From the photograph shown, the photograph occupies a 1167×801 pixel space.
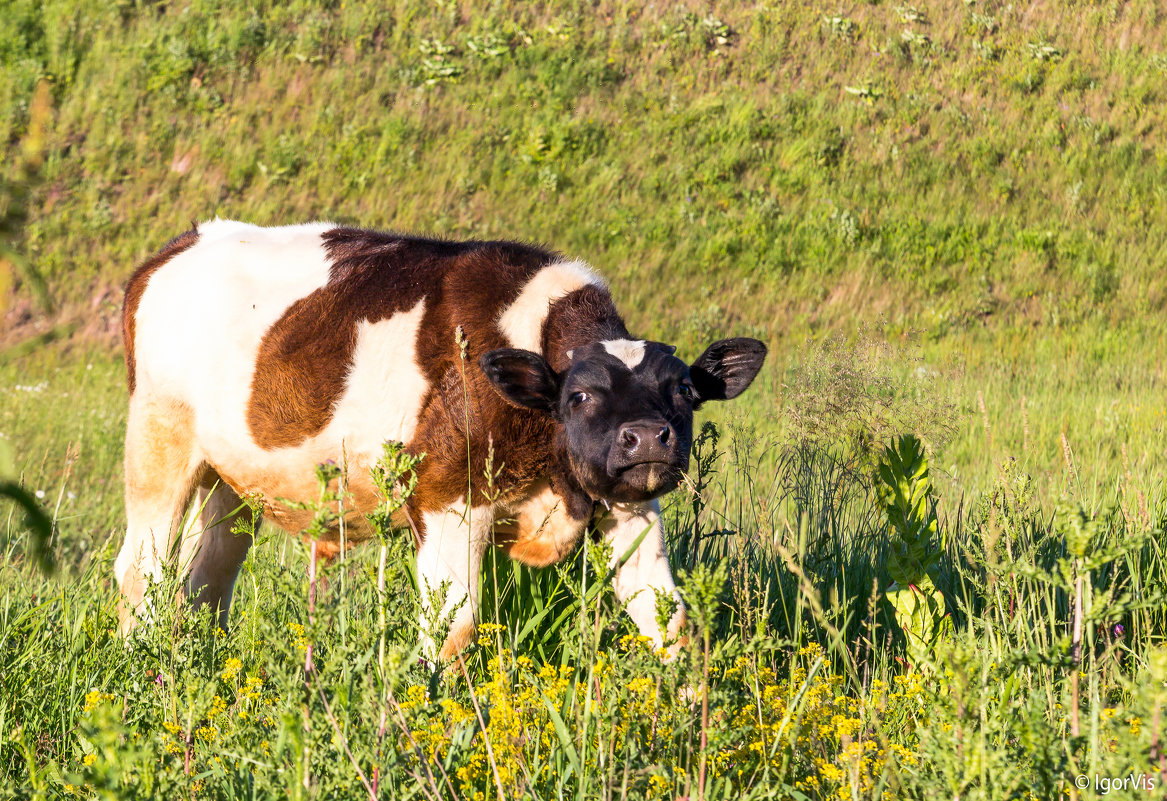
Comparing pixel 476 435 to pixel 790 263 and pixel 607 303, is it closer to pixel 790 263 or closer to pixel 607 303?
pixel 607 303

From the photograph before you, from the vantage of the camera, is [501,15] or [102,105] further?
[501,15]

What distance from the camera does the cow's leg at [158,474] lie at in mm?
5285

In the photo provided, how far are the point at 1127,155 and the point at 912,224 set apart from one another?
387 centimetres

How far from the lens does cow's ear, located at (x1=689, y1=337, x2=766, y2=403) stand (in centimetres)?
477

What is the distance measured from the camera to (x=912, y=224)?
15031mm

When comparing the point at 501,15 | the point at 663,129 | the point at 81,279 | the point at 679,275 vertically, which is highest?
the point at 501,15

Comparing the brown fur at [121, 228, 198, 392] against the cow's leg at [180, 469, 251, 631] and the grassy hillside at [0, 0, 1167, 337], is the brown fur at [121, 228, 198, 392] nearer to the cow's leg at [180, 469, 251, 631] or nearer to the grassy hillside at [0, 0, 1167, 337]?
the cow's leg at [180, 469, 251, 631]

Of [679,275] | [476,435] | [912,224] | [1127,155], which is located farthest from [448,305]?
[1127,155]

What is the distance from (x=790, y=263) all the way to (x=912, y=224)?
1.81m

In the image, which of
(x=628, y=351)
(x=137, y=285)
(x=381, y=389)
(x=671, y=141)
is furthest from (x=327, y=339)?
(x=671, y=141)

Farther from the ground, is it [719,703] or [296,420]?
[719,703]

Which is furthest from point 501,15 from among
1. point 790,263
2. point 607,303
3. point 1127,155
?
point 607,303

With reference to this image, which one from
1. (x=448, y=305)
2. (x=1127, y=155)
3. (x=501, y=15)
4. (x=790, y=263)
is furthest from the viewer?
(x=501, y=15)

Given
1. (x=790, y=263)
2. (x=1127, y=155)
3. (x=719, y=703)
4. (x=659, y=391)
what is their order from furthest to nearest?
(x=1127, y=155) < (x=790, y=263) < (x=659, y=391) < (x=719, y=703)
